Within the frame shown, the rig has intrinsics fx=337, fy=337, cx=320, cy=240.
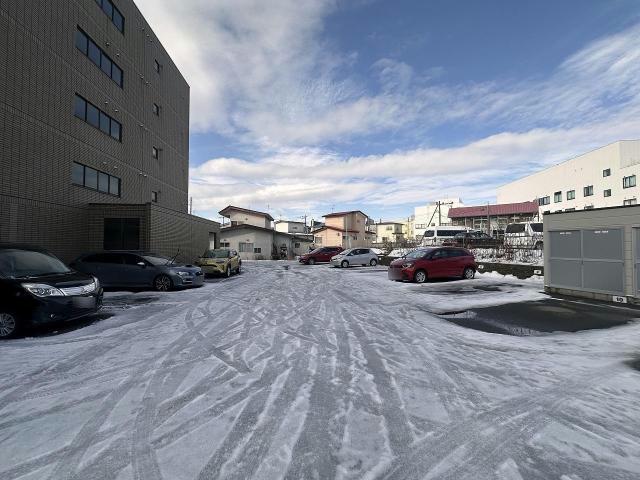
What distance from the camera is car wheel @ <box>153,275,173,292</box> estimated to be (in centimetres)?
1230

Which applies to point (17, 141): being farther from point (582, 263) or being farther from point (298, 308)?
point (582, 263)

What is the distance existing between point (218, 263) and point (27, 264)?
1141cm

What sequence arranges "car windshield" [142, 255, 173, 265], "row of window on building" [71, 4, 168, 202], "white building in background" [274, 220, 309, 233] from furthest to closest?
"white building in background" [274, 220, 309, 233] < "row of window on building" [71, 4, 168, 202] < "car windshield" [142, 255, 173, 265]

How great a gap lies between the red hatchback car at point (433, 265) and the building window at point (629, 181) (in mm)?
37918

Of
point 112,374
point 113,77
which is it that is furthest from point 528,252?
point 113,77

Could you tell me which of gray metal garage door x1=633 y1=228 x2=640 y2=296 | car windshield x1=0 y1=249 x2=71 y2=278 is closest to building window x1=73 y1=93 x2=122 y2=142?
car windshield x1=0 y1=249 x2=71 y2=278

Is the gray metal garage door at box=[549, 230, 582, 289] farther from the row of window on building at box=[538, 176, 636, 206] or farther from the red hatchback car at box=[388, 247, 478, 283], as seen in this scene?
the row of window on building at box=[538, 176, 636, 206]

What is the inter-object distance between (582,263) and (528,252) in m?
9.34

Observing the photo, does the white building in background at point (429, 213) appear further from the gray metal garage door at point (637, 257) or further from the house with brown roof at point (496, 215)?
the gray metal garage door at point (637, 257)

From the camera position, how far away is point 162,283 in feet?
40.5

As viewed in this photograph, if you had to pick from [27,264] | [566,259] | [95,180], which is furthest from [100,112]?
[566,259]

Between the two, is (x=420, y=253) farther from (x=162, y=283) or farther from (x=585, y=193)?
(x=585, y=193)

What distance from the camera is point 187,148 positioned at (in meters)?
28.9

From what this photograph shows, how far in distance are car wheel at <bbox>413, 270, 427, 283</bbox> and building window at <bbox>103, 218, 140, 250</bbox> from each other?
13147 millimetres
